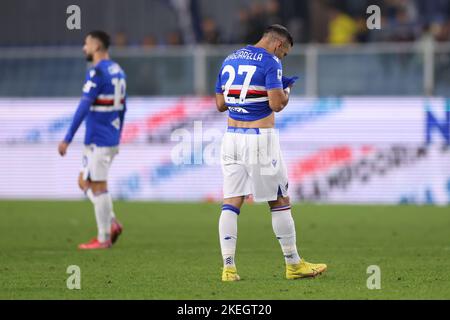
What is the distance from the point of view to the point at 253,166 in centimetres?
1109

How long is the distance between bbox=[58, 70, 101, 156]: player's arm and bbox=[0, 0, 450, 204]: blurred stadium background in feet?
24.5

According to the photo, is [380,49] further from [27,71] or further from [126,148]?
[27,71]

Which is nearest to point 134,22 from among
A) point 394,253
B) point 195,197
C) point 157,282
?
point 195,197

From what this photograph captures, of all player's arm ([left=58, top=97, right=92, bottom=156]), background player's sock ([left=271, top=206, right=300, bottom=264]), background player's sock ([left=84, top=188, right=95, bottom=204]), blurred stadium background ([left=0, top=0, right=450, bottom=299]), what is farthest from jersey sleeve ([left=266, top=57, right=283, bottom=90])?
blurred stadium background ([left=0, top=0, right=450, bottom=299])

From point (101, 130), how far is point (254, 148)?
4.12 metres

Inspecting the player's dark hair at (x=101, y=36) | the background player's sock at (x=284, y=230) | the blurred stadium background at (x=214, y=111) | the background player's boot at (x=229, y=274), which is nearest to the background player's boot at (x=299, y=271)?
the background player's sock at (x=284, y=230)

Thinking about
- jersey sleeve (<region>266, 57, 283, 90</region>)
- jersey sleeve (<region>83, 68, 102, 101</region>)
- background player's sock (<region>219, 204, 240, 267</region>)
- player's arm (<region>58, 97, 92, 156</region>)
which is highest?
jersey sleeve (<region>83, 68, 102, 101</region>)

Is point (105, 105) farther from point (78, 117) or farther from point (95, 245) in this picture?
point (95, 245)

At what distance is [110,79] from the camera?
580 inches

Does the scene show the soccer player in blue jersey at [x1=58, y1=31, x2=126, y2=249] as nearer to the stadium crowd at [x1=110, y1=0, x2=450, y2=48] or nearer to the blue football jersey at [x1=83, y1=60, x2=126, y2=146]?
the blue football jersey at [x1=83, y1=60, x2=126, y2=146]

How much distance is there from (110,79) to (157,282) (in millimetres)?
4395

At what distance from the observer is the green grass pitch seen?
1033 centimetres

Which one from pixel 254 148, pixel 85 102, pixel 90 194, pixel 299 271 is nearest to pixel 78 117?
pixel 85 102
